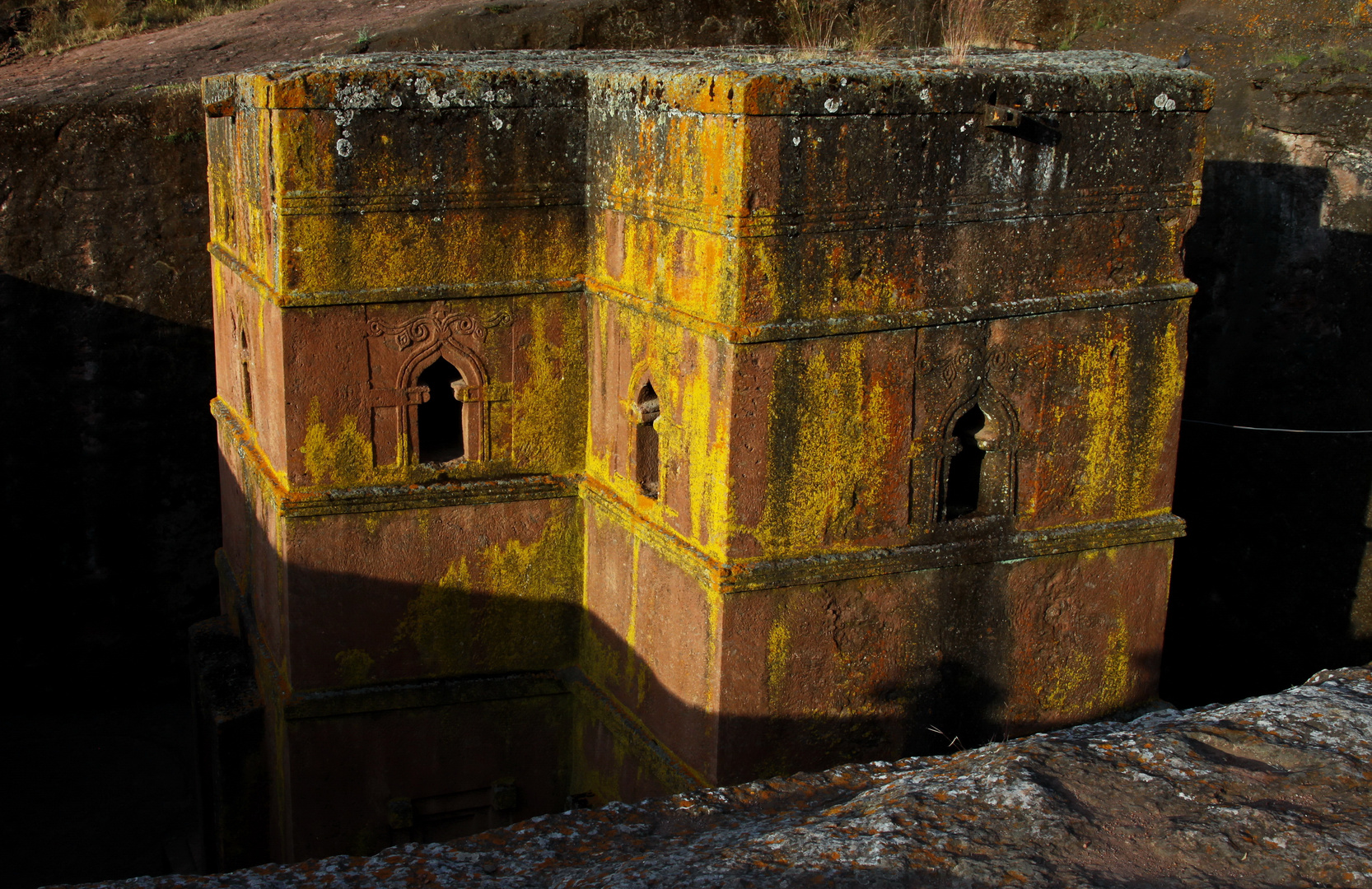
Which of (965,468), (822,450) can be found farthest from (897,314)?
(965,468)

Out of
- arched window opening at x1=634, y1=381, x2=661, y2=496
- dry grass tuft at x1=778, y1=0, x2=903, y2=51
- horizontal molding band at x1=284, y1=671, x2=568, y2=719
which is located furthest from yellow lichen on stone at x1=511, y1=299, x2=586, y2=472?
dry grass tuft at x1=778, y1=0, x2=903, y2=51

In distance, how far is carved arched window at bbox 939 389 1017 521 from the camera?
6.18 meters

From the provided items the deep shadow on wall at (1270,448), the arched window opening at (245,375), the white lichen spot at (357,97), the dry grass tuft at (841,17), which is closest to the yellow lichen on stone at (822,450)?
the white lichen spot at (357,97)

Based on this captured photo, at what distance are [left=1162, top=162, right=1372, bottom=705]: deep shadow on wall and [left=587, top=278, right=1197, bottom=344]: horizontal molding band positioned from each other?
230 cm

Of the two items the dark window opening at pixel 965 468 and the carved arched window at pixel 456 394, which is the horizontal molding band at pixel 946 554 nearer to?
the dark window opening at pixel 965 468

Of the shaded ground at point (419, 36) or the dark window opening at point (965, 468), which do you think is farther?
the shaded ground at point (419, 36)

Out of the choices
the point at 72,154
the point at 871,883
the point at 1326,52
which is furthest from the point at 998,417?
the point at 72,154

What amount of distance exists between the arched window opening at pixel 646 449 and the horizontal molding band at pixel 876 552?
0.17 meters

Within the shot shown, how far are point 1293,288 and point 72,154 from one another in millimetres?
8821

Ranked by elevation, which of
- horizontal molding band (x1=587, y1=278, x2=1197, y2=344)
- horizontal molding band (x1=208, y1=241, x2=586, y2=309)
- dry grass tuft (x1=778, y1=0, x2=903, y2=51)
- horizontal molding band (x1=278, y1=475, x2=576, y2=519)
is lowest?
horizontal molding band (x1=278, y1=475, x2=576, y2=519)

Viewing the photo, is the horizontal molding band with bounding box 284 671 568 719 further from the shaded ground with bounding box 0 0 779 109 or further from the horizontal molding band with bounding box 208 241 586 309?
the shaded ground with bounding box 0 0 779 109

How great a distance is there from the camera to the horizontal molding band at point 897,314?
5609 mm

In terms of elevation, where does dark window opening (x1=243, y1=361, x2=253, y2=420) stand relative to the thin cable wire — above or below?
above

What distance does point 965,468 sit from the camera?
7004 mm
